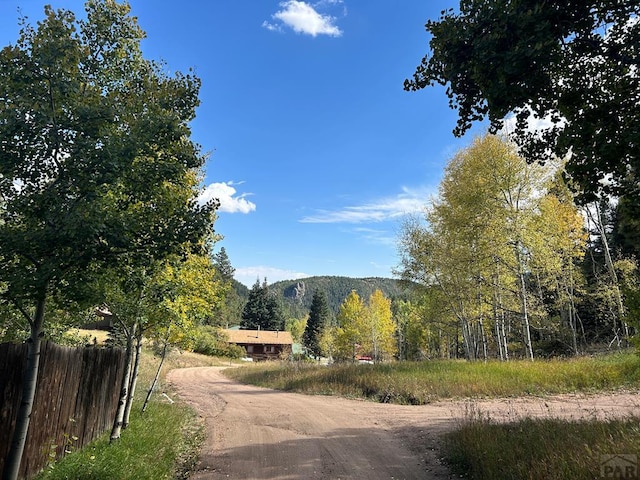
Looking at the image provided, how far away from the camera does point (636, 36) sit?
5.08 m

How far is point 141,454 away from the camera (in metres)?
7.02

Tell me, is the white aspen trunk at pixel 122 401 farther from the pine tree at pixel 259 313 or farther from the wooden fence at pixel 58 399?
the pine tree at pixel 259 313

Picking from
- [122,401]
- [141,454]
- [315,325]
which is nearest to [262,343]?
[315,325]

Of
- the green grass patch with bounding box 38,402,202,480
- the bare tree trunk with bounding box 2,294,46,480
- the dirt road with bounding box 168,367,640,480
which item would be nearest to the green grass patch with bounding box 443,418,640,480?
the dirt road with bounding box 168,367,640,480

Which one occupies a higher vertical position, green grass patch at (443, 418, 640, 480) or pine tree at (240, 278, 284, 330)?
pine tree at (240, 278, 284, 330)

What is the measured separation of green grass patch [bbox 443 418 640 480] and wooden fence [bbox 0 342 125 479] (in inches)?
248

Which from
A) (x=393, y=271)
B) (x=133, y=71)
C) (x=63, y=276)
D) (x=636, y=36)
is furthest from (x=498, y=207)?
(x=63, y=276)

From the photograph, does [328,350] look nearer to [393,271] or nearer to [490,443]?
[393,271]

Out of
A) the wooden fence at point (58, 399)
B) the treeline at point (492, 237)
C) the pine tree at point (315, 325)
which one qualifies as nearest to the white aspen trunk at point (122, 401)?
the wooden fence at point (58, 399)

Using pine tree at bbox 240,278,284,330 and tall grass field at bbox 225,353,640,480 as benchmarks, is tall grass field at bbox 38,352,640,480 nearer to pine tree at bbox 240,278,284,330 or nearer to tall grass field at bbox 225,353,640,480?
tall grass field at bbox 225,353,640,480

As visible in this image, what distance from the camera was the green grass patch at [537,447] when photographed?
15.0 ft

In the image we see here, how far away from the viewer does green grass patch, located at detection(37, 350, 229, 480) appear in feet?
18.6

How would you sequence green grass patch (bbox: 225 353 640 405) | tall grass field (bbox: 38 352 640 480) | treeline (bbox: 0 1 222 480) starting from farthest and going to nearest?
green grass patch (bbox: 225 353 640 405) < tall grass field (bbox: 38 352 640 480) < treeline (bbox: 0 1 222 480)

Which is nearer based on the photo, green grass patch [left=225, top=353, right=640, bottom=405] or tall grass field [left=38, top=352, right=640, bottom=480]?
tall grass field [left=38, top=352, right=640, bottom=480]
